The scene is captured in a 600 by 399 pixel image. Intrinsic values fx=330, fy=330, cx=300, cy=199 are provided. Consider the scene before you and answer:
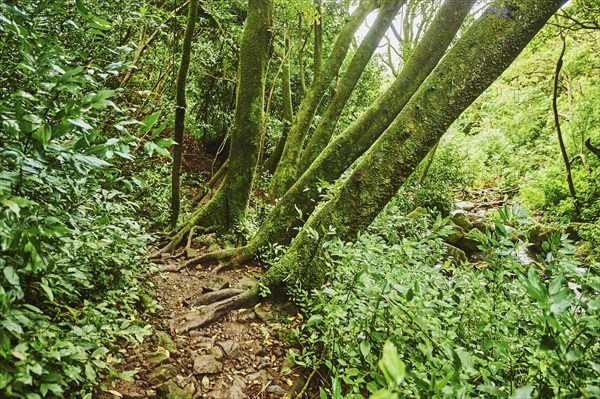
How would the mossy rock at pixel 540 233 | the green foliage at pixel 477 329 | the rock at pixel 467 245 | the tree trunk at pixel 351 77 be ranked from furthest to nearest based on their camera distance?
1. the mossy rock at pixel 540 233
2. the rock at pixel 467 245
3. the tree trunk at pixel 351 77
4. the green foliage at pixel 477 329

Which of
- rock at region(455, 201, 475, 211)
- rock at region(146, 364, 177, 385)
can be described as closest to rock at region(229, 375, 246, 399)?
rock at region(146, 364, 177, 385)

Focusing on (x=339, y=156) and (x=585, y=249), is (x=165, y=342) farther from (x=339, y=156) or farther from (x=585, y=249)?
(x=585, y=249)

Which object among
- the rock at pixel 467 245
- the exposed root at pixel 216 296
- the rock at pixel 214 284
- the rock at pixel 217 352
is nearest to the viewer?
the rock at pixel 217 352

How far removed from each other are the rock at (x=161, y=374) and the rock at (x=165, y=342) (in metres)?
0.24

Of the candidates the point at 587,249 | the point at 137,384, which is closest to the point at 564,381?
the point at 137,384

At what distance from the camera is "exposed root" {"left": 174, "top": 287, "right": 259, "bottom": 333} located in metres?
3.27

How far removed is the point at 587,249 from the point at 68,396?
11.7 m

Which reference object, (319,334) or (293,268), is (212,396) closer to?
(319,334)

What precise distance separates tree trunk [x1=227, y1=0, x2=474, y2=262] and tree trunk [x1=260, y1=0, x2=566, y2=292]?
3.71ft

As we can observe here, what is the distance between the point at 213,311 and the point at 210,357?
634 millimetres

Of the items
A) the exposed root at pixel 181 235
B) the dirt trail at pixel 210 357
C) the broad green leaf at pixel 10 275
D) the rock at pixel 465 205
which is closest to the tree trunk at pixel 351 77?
the exposed root at pixel 181 235

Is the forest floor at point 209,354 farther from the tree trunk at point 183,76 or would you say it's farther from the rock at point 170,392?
the tree trunk at point 183,76

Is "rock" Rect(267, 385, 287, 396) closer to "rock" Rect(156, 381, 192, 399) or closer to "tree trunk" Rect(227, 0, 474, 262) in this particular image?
"rock" Rect(156, 381, 192, 399)

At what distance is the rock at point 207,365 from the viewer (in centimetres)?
274
